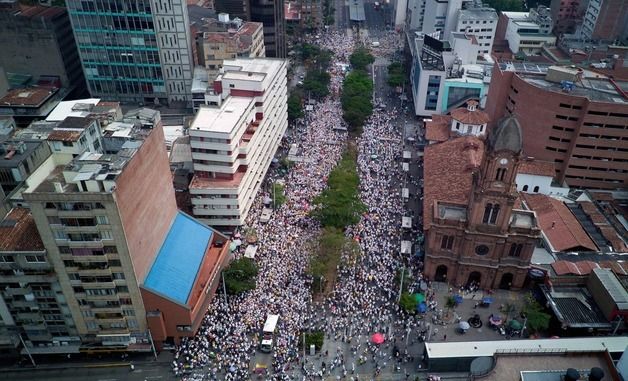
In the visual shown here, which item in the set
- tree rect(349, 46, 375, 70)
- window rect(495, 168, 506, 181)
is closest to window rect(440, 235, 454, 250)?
window rect(495, 168, 506, 181)

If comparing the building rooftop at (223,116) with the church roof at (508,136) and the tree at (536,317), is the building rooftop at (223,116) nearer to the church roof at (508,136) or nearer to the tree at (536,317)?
the church roof at (508,136)

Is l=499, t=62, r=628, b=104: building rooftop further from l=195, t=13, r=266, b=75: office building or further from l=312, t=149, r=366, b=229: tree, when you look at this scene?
l=195, t=13, r=266, b=75: office building

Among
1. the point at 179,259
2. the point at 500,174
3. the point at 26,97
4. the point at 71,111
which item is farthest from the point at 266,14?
the point at 500,174

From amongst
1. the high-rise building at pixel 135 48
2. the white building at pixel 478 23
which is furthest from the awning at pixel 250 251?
the white building at pixel 478 23

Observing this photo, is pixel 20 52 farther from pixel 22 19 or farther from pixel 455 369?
pixel 455 369

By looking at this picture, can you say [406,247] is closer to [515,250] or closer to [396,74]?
[515,250]

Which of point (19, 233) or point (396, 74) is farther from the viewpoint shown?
point (396, 74)
